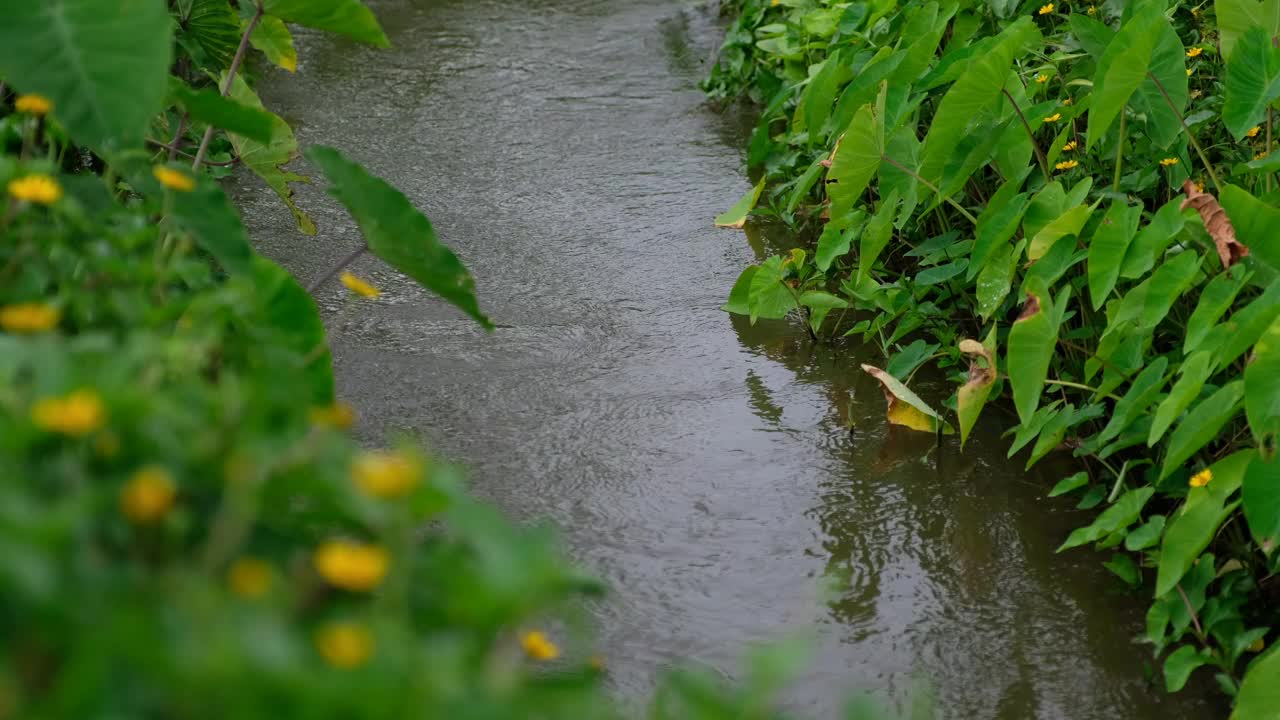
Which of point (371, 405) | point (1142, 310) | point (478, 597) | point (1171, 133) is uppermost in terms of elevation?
point (478, 597)

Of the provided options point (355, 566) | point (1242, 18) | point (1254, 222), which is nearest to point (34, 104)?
point (355, 566)

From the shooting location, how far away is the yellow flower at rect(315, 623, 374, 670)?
55cm

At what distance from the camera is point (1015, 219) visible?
2.05 meters

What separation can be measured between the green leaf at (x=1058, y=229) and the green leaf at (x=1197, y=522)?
1.53ft

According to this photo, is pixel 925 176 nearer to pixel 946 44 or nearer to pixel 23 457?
pixel 946 44

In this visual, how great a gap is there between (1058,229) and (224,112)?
1192 mm

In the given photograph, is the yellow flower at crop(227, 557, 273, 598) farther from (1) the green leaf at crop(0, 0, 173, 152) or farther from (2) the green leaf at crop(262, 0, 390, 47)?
(2) the green leaf at crop(262, 0, 390, 47)

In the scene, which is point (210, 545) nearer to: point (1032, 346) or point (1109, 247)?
point (1032, 346)

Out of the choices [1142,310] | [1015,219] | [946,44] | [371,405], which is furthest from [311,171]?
[1142,310]

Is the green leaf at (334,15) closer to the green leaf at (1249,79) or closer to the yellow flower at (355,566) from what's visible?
the yellow flower at (355,566)

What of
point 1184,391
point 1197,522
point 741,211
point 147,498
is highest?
point 147,498

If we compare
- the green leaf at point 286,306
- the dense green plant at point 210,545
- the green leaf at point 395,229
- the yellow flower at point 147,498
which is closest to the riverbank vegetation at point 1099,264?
the green leaf at point 395,229

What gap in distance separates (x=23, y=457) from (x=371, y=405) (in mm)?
1564

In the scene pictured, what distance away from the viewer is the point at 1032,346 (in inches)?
69.0
